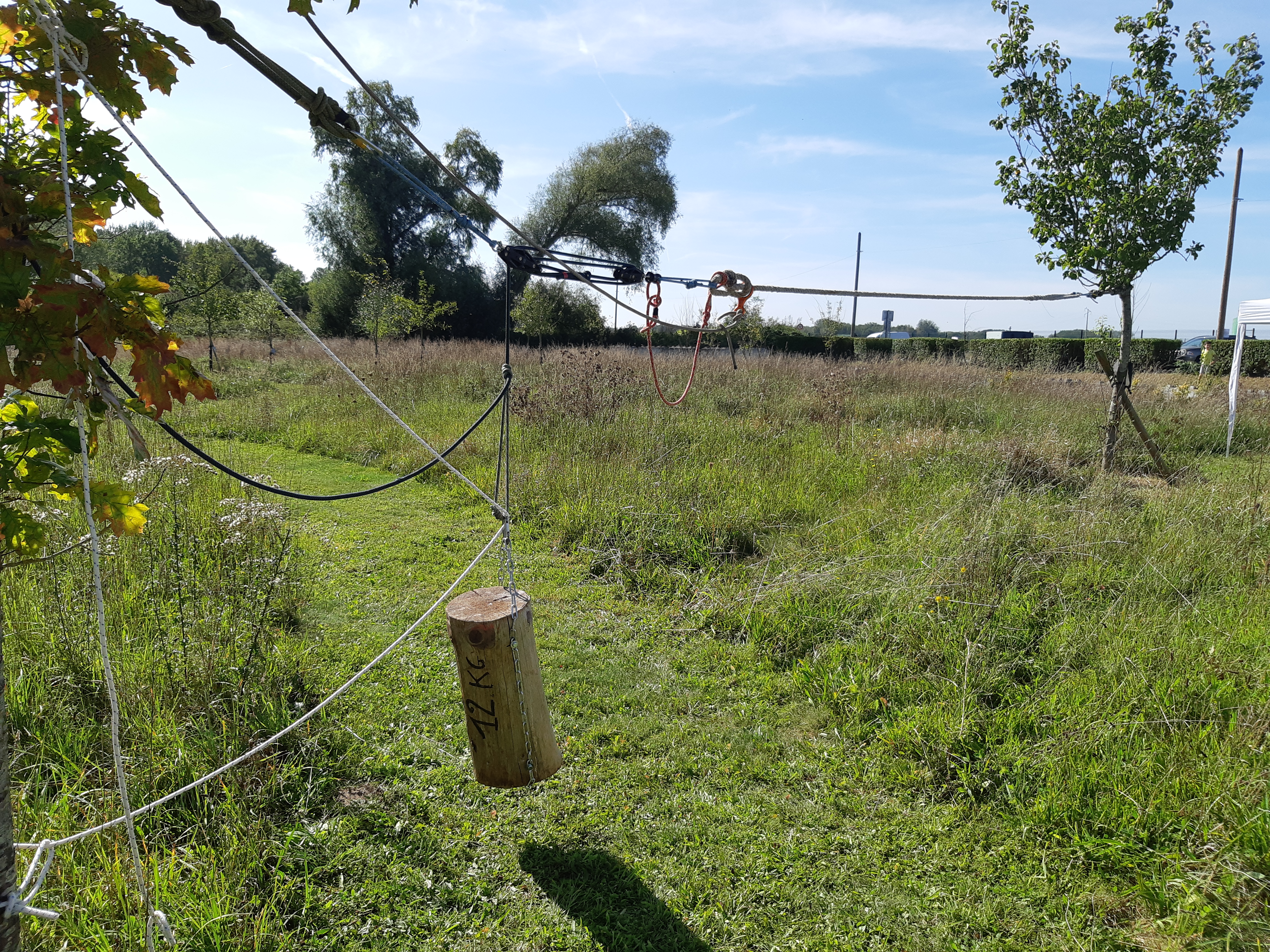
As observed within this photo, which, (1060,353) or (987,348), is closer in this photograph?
(987,348)

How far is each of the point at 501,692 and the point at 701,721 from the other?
1.33 meters

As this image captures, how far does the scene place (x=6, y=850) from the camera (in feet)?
3.96

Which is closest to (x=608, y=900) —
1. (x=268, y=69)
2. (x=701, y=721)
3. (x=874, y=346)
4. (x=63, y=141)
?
(x=701, y=721)

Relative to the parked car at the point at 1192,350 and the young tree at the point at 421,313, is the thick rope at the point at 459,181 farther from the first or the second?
the parked car at the point at 1192,350

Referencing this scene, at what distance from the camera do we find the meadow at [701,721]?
7.45 feet

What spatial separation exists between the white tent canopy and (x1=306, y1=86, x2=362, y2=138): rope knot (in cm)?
954

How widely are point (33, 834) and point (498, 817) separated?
1.44 metres

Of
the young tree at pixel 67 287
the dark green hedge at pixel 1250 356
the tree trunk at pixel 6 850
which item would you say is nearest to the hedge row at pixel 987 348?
the dark green hedge at pixel 1250 356

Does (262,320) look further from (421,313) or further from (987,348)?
(987,348)

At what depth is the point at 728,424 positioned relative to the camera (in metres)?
8.11

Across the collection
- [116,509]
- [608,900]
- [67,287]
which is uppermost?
[67,287]

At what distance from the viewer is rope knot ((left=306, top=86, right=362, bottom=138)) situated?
191 centimetres

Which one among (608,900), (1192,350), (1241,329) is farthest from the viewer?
(1192,350)

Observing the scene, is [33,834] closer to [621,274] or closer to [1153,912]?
[621,274]
